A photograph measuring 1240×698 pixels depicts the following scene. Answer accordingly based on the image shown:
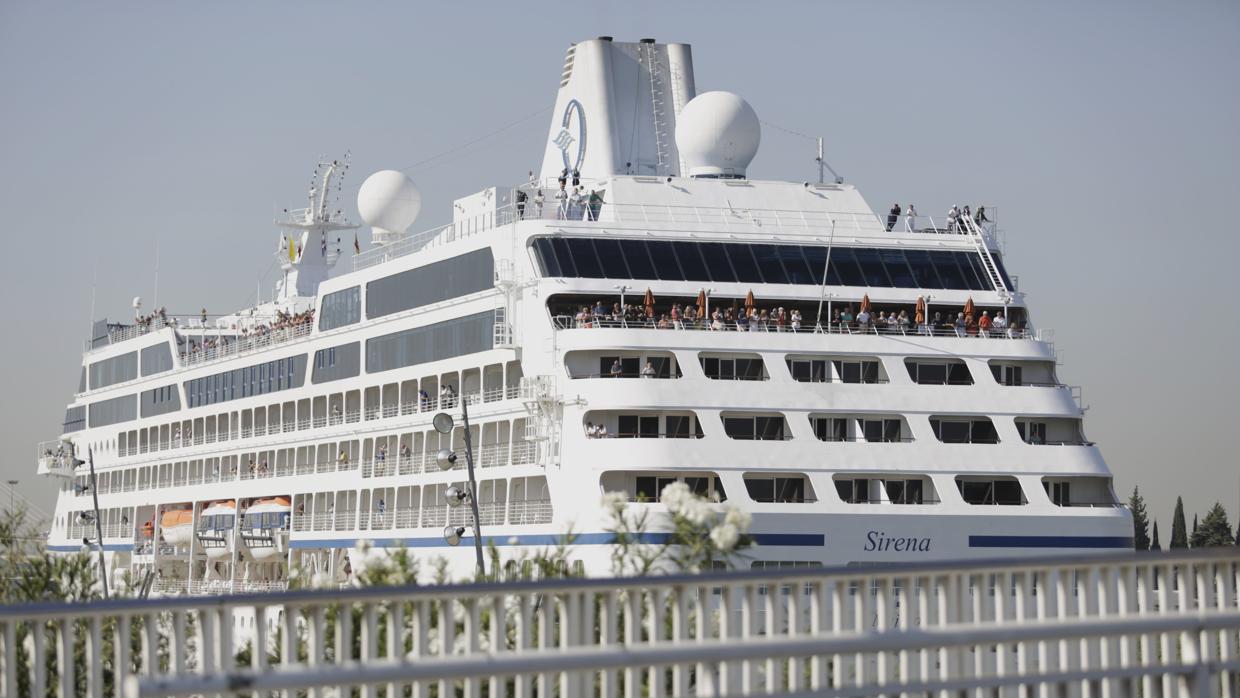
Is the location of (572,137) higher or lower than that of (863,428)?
higher

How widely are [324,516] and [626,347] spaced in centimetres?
1690

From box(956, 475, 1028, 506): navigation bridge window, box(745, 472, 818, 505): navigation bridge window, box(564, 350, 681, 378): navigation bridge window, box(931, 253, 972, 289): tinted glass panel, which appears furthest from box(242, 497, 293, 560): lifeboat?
box(956, 475, 1028, 506): navigation bridge window

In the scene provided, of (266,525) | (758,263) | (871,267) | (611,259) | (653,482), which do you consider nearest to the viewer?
(653,482)

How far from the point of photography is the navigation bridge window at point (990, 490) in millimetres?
40969

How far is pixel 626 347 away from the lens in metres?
40.3

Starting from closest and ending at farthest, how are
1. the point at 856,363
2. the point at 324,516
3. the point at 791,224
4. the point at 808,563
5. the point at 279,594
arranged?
the point at 279,594
the point at 808,563
the point at 856,363
the point at 791,224
the point at 324,516

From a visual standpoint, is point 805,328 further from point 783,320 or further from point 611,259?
point 611,259

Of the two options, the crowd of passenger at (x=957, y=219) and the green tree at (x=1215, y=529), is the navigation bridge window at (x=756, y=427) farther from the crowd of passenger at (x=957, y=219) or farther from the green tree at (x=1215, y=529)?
the green tree at (x=1215, y=529)

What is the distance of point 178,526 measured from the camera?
212ft

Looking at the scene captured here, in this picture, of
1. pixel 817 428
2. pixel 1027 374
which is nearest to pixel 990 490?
pixel 1027 374

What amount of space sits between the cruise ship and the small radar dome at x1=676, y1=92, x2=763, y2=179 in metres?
0.07

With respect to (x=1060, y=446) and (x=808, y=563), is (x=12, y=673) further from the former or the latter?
(x=1060, y=446)

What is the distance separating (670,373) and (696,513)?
25007mm

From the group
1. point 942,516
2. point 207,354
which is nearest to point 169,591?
point 207,354
